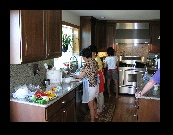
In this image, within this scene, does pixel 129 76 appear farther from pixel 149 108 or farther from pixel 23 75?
pixel 23 75

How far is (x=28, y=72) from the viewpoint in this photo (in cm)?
317

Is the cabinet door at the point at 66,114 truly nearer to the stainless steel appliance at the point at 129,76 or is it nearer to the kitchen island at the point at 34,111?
the kitchen island at the point at 34,111

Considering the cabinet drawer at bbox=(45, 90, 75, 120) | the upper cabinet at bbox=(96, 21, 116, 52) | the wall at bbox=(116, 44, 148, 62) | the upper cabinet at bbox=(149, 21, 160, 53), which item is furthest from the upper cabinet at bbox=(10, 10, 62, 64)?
the upper cabinet at bbox=(149, 21, 160, 53)

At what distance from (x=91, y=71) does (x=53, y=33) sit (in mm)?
881

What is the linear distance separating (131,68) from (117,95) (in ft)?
3.02

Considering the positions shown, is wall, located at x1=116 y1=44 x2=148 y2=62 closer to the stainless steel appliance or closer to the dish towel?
the stainless steel appliance

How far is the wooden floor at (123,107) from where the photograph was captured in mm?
4430

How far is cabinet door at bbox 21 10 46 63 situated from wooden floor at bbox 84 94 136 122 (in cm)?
216

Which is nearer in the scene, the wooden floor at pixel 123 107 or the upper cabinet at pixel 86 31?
the wooden floor at pixel 123 107

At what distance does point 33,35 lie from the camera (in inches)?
108

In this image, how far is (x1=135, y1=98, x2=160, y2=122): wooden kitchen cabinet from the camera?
8.82ft

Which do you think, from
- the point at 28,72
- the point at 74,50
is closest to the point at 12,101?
the point at 28,72

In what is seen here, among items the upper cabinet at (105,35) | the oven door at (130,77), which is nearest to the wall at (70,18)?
the upper cabinet at (105,35)
